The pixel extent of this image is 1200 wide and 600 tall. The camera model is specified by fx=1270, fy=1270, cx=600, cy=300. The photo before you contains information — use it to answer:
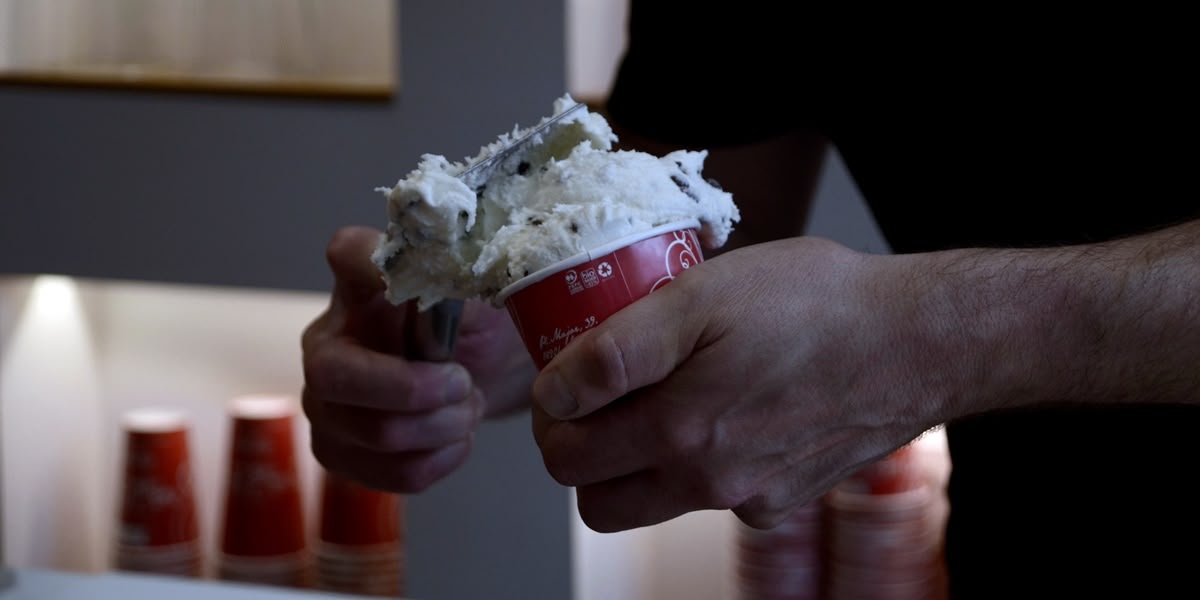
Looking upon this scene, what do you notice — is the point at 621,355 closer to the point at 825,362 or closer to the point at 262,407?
the point at 825,362

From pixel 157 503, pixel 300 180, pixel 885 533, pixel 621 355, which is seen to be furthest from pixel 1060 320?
pixel 157 503

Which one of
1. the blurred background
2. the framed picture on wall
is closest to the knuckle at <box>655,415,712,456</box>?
the blurred background

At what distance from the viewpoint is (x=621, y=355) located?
0.58 metres

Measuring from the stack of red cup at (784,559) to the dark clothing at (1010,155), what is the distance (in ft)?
1.87

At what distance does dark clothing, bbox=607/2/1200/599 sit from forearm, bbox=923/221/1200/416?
164 mm

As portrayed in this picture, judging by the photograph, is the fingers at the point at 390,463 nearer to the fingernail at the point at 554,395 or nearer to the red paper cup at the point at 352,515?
the fingernail at the point at 554,395

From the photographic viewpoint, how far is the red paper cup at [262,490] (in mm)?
1783

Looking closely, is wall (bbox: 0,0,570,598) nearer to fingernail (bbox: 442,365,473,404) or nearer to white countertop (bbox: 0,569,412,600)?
white countertop (bbox: 0,569,412,600)

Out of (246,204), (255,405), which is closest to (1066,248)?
(246,204)

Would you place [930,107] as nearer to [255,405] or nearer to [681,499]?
[681,499]

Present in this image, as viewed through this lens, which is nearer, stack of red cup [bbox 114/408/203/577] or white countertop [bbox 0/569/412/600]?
white countertop [bbox 0/569/412/600]

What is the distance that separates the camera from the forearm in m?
0.64

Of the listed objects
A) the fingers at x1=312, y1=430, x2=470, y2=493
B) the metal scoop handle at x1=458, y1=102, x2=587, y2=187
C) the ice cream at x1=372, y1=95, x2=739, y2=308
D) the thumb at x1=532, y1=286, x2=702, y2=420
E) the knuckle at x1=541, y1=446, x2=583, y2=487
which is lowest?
the fingers at x1=312, y1=430, x2=470, y2=493

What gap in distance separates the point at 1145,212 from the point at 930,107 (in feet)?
0.59
